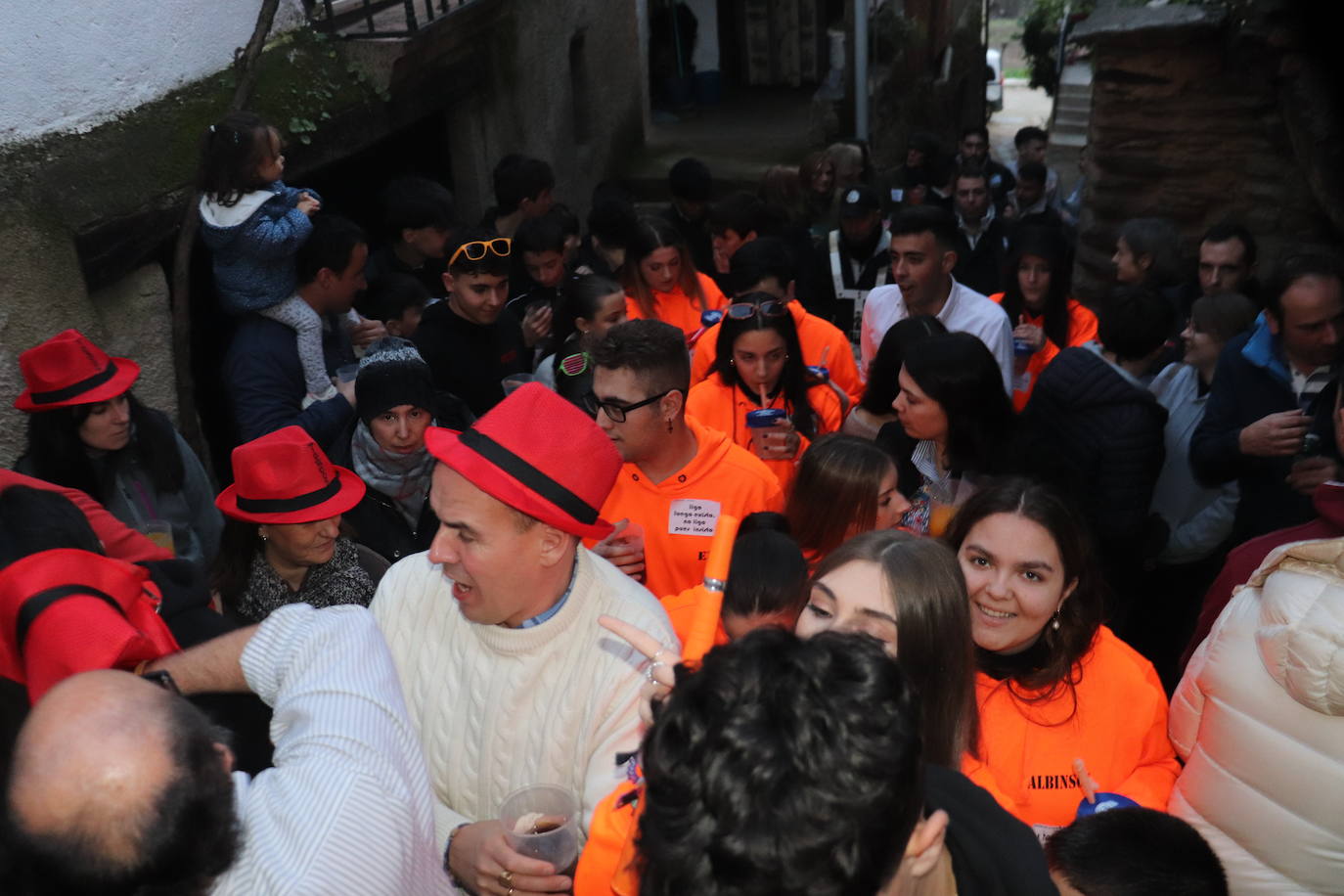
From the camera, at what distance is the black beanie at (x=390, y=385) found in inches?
157

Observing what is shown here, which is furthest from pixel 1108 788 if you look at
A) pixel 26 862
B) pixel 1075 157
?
pixel 1075 157

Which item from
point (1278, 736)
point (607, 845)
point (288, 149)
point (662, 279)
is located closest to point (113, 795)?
point (607, 845)

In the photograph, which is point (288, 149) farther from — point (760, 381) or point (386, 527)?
point (760, 381)

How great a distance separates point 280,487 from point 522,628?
1200mm

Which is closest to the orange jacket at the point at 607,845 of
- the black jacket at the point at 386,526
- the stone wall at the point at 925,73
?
the black jacket at the point at 386,526

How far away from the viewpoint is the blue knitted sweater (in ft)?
15.5

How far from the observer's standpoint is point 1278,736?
2371 millimetres

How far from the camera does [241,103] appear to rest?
18.0 ft

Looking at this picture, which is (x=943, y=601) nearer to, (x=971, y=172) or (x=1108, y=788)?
(x=1108, y=788)

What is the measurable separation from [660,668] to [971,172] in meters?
6.91

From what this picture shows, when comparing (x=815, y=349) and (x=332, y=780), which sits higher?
(x=332, y=780)

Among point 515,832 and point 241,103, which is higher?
point 241,103

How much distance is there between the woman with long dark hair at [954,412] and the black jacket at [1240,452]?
857mm

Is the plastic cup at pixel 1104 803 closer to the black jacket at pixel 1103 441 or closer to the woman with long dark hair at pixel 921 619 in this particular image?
the woman with long dark hair at pixel 921 619
